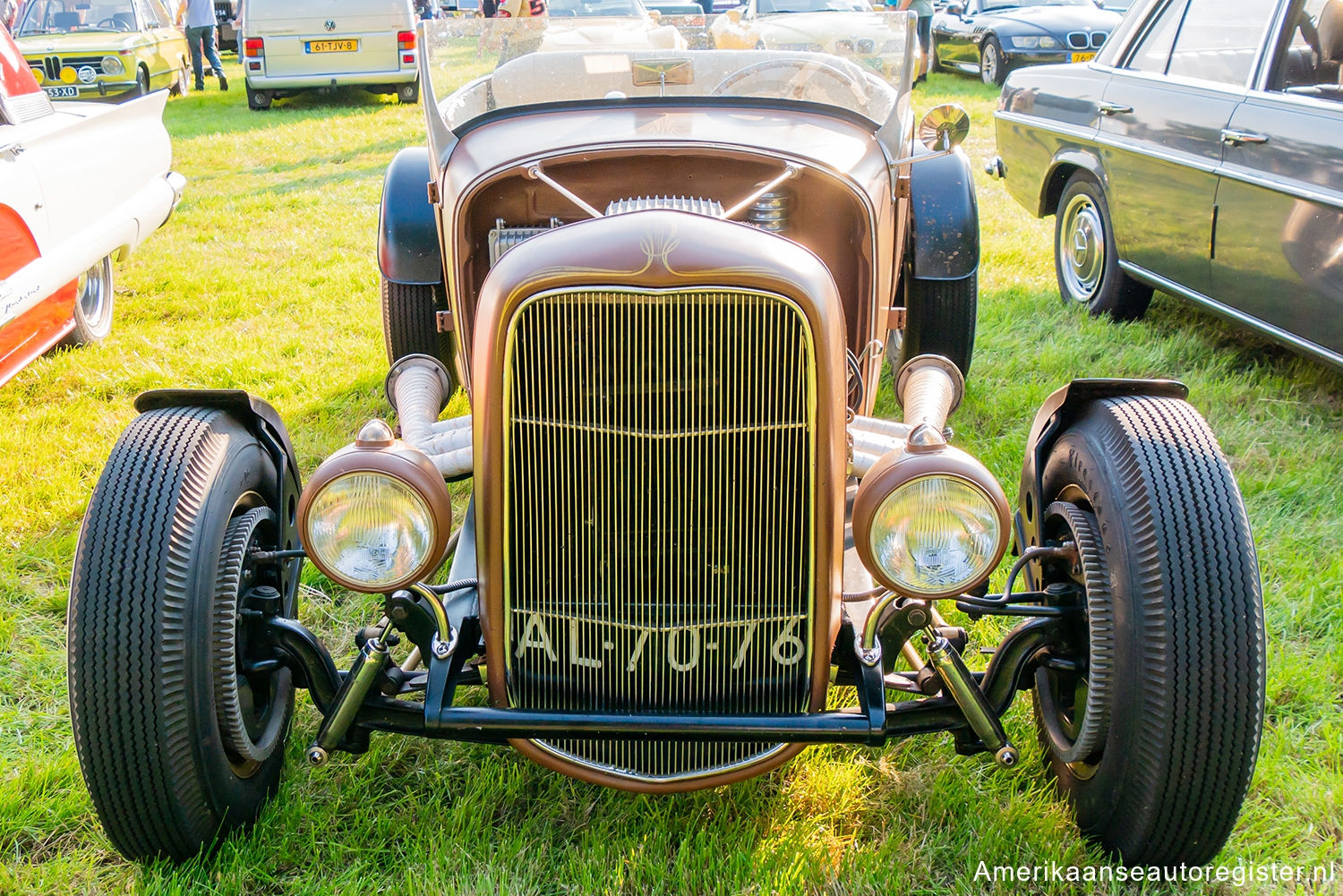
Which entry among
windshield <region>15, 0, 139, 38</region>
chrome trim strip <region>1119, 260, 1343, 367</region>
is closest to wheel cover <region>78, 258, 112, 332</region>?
chrome trim strip <region>1119, 260, 1343, 367</region>

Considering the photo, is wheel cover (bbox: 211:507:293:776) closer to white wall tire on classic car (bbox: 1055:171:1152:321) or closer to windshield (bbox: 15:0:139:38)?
white wall tire on classic car (bbox: 1055:171:1152:321)

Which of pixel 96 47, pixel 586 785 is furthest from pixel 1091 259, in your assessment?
pixel 96 47

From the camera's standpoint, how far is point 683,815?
7.70 feet

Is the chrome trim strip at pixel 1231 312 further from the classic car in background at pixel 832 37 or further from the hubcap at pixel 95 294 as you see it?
the hubcap at pixel 95 294

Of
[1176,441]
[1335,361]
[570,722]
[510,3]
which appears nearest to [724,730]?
[570,722]

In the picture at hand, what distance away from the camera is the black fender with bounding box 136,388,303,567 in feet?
7.57

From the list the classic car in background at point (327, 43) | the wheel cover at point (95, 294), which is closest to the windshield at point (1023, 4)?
the classic car in background at point (327, 43)

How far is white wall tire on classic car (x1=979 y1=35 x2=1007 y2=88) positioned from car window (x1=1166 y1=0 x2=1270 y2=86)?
799cm

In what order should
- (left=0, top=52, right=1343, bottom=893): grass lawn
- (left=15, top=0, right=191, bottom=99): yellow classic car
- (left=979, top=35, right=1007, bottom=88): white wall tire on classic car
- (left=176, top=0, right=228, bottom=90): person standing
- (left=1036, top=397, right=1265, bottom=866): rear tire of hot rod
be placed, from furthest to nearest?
(left=176, top=0, right=228, bottom=90): person standing
(left=15, top=0, right=191, bottom=99): yellow classic car
(left=979, top=35, right=1007, bottom=88): white wall tire on classic car
(left=0, top=52, right=1343, bottom=893): grass lawn
(left=1036, top=397, right=1265, bottom=866): rear tire of hot rod

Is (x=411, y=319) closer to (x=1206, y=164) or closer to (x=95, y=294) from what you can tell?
(x=95, y=294)

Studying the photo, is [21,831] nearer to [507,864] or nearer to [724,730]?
[507,864]

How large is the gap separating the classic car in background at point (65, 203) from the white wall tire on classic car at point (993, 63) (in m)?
9.98

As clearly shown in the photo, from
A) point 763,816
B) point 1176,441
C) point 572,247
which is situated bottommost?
point 763,816

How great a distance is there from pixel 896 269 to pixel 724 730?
186 cm
